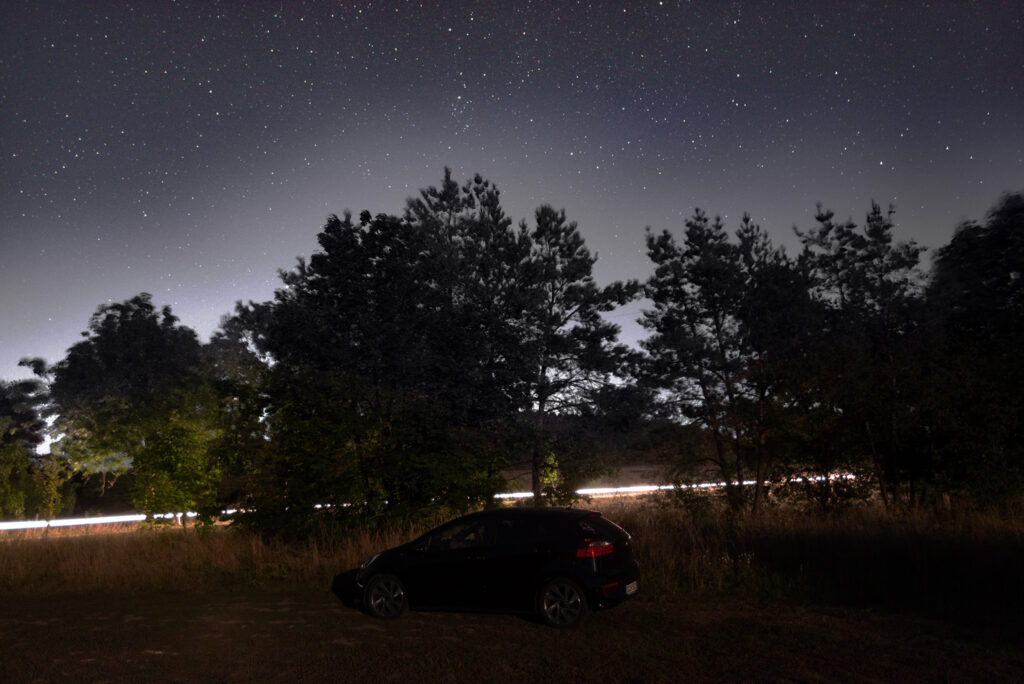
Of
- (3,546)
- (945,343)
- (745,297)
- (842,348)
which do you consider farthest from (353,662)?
(745,297)

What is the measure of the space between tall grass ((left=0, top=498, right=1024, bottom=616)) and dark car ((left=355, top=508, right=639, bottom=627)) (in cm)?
217

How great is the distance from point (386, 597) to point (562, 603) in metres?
2.60

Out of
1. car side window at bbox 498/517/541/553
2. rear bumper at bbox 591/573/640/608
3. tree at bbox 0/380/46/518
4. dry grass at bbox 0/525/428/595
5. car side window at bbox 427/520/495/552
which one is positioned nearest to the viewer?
rear bumper at bbox 591/573/640/608

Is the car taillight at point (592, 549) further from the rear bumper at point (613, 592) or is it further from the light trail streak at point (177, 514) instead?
the light trail streak at point (177, 514)

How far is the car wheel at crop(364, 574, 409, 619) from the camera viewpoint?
911cm

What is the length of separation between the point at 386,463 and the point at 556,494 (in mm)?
10142

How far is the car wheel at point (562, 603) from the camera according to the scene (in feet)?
26.7

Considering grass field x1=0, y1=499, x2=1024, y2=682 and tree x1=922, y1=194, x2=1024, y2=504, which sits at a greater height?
tree x1=922, y1=194, x2=1024, y2=504

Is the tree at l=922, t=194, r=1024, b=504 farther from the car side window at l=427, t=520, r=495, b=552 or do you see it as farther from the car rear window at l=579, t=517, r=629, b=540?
the car side window at l=427, t=520, r=495, b=552

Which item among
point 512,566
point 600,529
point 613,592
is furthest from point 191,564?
point 613,592

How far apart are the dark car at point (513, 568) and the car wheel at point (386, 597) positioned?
0.01 m

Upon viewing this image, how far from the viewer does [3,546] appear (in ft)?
53.6

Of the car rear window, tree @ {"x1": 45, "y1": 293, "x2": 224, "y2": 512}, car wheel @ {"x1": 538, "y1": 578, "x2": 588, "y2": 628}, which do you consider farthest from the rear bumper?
tree @ {"x1": 45, "y1": 293, "x2": 224, "y2": 512}

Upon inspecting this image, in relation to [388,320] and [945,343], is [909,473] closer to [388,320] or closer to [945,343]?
[945,343]
